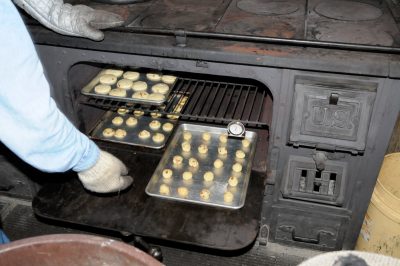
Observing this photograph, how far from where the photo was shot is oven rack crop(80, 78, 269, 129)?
237cm

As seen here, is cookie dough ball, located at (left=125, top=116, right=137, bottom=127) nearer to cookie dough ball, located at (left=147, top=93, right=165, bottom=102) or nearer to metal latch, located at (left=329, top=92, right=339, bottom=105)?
cookie dough ball, located at (left=147, top=93, right=165, bottom=102)

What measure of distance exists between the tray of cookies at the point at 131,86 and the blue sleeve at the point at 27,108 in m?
0.82

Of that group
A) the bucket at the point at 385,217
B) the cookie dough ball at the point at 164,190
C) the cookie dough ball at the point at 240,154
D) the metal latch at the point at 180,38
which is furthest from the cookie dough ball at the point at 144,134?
the bucket at the point at 385,217

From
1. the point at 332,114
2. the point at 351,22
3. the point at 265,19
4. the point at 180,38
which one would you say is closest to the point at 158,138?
the point at 180,38

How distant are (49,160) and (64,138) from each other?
0.30 feet

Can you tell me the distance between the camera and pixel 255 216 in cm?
174

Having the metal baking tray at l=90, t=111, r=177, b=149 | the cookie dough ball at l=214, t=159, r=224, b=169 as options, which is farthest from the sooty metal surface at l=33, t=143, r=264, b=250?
the metal baking tray at l=90, t=111, r=177, b=149

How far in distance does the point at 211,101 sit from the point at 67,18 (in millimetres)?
1100

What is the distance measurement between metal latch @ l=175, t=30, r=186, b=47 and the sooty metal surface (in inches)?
30.2

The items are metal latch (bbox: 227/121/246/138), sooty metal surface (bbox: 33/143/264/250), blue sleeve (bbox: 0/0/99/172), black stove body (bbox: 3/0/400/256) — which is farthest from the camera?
metal latch (bbox: 227/121/246/138)

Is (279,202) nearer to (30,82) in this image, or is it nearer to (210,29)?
(210,29)

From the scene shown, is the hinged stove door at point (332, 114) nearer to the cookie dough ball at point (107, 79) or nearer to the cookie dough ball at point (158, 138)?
the cookie dough ball at point (158, 138)

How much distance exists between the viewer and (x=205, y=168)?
212 centimetres

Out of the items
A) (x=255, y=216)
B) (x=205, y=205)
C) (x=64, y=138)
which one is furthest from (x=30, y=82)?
(x=255, y=216)
